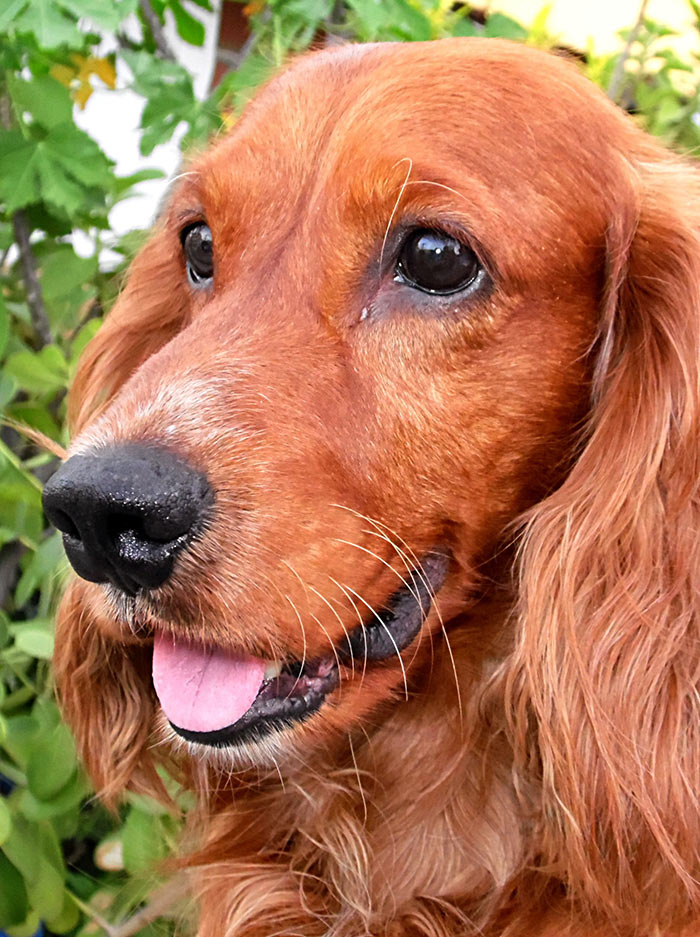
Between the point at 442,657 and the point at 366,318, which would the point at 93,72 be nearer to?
the point at 366,318

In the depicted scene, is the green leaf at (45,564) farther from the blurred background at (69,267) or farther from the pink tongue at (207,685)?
the pink tongue at (207,685)

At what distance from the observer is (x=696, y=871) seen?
4.75 ft

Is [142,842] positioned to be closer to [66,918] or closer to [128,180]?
[66,918]

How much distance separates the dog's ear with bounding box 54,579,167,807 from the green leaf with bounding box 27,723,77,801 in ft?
0.14

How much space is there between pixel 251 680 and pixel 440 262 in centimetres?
67

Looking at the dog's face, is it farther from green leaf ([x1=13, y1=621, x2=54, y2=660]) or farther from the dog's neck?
green leaf ([x1=13, y1=621, x2=54, y2=660])

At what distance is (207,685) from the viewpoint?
1.49 meters

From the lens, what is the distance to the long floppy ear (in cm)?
146

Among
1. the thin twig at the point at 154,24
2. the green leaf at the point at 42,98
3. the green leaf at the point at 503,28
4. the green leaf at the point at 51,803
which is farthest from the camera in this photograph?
the thin twig at the point at 154,24

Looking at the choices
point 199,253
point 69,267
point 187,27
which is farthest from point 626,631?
point 187,27

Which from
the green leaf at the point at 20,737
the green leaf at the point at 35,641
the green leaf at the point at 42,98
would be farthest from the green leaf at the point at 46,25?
the green leaf at the point at 20,737

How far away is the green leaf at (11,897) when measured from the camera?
196 centimetres

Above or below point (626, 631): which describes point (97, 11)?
above

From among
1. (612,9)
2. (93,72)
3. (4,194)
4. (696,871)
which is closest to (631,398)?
(696,871)
